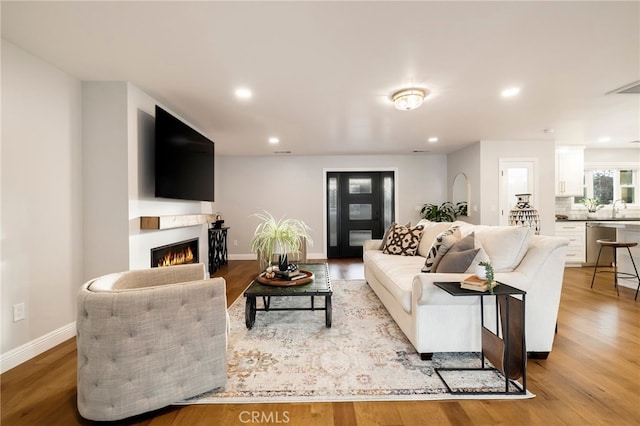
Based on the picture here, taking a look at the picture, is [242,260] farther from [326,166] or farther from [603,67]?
[603,67]

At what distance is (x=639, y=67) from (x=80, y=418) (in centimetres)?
490

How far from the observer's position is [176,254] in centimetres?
383

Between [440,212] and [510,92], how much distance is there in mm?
3616

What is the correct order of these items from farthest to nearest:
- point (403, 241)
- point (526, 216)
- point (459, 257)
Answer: point (526, 216), point (403, 241), point (459, 257)

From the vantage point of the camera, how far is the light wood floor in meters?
1.58

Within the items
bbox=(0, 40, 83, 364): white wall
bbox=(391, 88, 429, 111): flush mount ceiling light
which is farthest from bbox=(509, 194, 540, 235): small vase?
bbox=(0, 40, 83, 364): white wall

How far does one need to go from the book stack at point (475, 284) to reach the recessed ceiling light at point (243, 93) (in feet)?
8.69

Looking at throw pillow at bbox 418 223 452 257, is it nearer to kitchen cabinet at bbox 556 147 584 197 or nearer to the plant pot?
the plant pot

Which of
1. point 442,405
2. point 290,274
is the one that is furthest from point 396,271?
point 442,405

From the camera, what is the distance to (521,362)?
1.80 m

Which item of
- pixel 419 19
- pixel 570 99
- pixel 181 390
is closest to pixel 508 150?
pixel 570 99

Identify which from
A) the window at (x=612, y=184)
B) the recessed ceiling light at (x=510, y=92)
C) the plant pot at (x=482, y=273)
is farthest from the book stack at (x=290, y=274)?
the window at (x=612, y=184)

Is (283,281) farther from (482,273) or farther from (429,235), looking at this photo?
(429,235)

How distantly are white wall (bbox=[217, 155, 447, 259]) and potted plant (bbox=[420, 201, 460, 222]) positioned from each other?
26.4 inches
